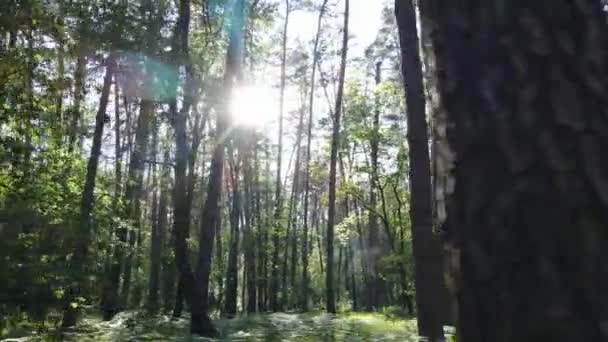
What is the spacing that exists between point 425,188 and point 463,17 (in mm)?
5748

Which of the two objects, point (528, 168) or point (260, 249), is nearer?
point (528, 168)

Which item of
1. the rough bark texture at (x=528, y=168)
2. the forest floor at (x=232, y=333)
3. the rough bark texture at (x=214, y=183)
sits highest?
the rough bark texture at (x=214, y=183)

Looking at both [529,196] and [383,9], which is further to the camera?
[383,9]

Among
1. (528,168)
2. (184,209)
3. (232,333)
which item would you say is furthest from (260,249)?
(528,168)

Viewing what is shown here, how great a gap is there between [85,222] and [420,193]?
225 inches

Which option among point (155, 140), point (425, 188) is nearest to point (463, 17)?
point (425, 188)

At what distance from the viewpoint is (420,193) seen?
6.77 metres

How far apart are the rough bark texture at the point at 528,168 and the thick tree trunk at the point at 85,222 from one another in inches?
311

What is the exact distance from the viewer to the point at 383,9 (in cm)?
2959

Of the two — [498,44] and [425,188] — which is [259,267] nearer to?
[425,188]

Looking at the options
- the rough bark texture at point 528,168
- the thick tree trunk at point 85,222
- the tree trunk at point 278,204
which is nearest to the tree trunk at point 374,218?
the tree trunk at point 278,204

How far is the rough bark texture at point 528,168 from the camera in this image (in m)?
1.01

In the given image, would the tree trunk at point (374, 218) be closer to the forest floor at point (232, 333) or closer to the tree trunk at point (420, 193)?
the forest floor at point (232, 333)

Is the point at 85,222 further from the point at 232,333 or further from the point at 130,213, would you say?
the point at 130,213
